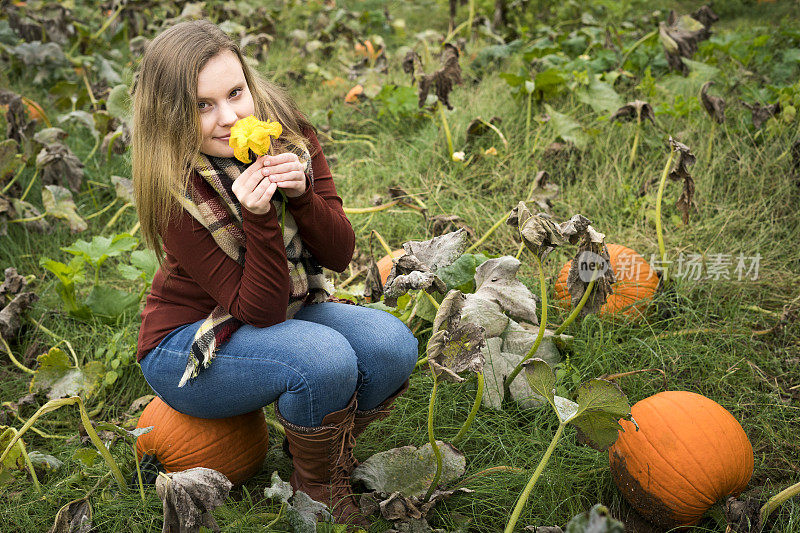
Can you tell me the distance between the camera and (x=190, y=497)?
54.5 inches

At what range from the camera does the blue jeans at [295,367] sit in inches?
61.0

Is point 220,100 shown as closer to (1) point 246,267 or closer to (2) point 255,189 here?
(2) point 255,189

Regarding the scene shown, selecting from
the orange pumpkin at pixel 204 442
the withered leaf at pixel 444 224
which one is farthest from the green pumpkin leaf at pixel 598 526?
the withered leaf at pixel 444 224

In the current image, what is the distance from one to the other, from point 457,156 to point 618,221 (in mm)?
716

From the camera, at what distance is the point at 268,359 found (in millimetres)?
1566

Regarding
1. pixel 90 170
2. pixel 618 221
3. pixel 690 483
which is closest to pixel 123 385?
pixel 90 170

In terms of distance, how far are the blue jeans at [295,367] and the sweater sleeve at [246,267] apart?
63mm

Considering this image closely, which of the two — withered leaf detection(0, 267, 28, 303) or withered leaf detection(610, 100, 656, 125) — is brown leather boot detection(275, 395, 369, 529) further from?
withered leaf detection(610, 100, 656, 125)

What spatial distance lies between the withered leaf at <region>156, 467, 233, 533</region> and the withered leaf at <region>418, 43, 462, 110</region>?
1.95 meters

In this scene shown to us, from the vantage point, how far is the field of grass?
1814 millimetres

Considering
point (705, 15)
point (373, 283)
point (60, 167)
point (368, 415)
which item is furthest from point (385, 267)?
point (705, 15)

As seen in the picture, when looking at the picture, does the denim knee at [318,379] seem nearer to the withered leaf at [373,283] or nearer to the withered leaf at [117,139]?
the withered leaf at [373,283]

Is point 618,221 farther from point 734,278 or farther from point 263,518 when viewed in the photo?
point 263,518

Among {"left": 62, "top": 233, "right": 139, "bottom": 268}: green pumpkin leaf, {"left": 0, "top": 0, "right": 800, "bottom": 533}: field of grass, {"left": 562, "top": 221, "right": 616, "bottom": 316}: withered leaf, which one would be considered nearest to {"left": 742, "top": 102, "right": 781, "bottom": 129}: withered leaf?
{"left": 0, "top": 0, "right": 800, "bottom": 533}: field of grass
